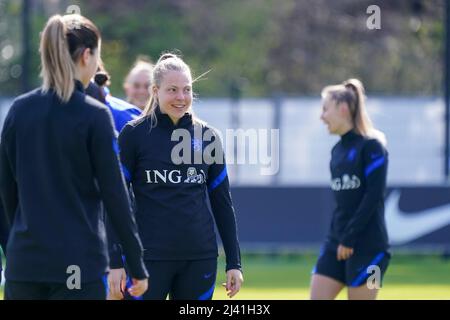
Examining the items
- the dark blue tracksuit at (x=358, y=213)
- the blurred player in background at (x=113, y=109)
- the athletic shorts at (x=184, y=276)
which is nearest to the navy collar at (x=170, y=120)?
the blurred player in background at (x=113, y=109)

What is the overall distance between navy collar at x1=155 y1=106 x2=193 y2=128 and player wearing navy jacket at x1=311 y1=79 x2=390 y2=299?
247 cm

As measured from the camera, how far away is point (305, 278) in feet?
49.6

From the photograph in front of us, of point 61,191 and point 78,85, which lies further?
point 78,85

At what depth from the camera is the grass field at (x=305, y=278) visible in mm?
12805

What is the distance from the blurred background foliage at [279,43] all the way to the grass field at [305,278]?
39.8 feet

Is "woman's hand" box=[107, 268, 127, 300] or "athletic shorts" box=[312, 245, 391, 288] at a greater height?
"woman's hand" box=[107, 268, 127, 300]

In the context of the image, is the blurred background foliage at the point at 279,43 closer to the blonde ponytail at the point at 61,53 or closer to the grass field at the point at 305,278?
the grass field at the point at 305,278

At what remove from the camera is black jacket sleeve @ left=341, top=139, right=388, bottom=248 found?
9031 mm

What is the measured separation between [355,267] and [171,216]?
2650mm

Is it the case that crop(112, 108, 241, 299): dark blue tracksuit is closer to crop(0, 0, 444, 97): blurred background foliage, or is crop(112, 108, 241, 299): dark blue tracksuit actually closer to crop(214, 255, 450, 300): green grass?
crop(214, 255, 450, 300): green grass

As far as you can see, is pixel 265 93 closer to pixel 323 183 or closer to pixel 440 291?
pixel 323 183

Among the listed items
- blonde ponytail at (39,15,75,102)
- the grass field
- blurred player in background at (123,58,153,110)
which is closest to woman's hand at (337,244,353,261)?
blurred player in background at (123,58,153,110)

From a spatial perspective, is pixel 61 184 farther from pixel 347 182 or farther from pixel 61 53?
pixel 347 182

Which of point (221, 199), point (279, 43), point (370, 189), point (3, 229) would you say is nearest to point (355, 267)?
point (370, 189)
